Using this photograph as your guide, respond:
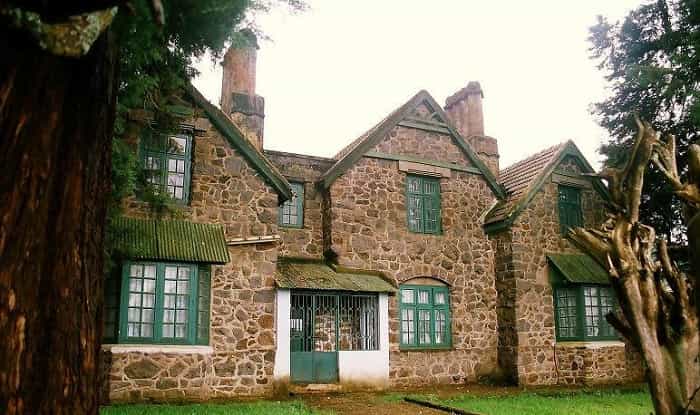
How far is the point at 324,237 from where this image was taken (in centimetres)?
1520

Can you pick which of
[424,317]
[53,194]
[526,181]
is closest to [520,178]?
[526,181]

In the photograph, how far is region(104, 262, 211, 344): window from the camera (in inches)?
442

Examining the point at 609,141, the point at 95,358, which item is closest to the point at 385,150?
the point at 609,141

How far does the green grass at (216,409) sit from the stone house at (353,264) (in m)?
0.96

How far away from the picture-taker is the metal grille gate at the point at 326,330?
528 inches

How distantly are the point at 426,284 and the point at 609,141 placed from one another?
28.1ft

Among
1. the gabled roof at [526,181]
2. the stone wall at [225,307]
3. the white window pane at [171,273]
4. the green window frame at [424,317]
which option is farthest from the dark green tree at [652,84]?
the white window pane at [171,273]

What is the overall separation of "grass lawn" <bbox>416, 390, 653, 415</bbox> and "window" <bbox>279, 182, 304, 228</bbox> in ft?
18.1

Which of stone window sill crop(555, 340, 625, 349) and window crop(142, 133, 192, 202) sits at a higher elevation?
window crop(142, 133, 192, 202)

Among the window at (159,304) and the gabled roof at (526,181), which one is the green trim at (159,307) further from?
the gabled roof at (526,181)

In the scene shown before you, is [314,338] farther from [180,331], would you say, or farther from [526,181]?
[526,181]

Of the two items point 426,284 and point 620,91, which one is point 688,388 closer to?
→ point 426,284

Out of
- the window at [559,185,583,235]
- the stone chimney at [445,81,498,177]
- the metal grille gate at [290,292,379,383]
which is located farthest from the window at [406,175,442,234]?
the window at [559,185,583,235]

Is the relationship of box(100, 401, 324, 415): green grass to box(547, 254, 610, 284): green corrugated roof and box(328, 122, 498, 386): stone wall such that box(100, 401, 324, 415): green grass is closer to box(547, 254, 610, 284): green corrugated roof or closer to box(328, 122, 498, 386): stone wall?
box(328, 122, 498, 386): stone wall
